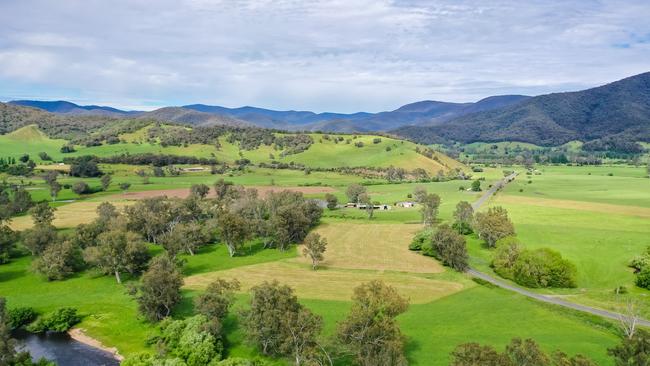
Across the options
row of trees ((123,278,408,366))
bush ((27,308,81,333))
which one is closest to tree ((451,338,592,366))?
row of trees ((123,278,408,366))

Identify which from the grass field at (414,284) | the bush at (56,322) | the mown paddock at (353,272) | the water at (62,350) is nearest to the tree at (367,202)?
the grass field at (414,284)

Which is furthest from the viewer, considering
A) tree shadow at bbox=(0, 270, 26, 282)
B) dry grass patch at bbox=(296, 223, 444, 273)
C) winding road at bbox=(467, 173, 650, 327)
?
dry grass patch at bbox=(296, 223, 444, 273)

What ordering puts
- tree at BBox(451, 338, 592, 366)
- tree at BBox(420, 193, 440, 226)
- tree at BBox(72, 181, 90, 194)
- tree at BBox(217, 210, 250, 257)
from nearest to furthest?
tree at BBox(451, 338, 592, 366) → tree at BBox(217, 210, 250, 257) → tree at BBox(420, 193, 440, 226) → tree at BBox(72, 181, 90, 194)

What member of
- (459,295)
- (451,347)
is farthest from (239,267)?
(451,347)

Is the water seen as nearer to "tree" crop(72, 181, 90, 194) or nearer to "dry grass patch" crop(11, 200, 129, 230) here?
"dry grass patch" crop(11, 200, 129, 230)

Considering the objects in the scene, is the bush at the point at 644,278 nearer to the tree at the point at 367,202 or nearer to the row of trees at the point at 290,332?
the row of trees at the point at 290,332

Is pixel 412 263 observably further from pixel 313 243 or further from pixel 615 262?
pixel 615 262

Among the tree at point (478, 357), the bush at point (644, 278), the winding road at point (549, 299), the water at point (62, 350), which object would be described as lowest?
the water at point (62, 350)
